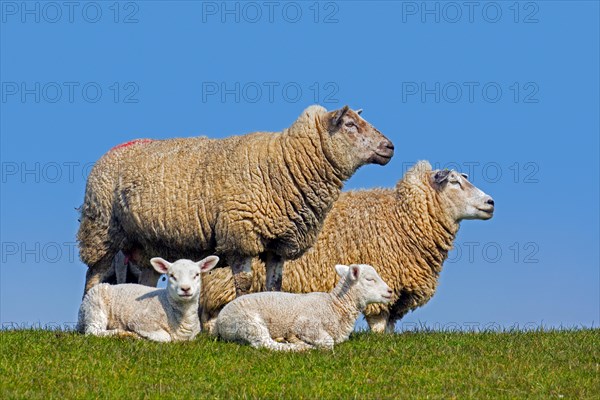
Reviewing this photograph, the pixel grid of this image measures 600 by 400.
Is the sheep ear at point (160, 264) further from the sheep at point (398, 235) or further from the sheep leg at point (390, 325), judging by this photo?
the sheep leg at point (390, 325)

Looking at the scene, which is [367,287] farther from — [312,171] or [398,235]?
[398,235]

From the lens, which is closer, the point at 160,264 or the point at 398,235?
the point at 160,264

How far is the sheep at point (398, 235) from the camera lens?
51.3 feet

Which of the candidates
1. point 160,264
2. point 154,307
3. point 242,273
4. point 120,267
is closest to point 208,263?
point 160,264

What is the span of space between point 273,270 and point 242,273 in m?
0.61

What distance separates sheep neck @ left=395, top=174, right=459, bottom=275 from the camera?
1605cm

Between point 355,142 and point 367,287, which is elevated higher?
point 355,142

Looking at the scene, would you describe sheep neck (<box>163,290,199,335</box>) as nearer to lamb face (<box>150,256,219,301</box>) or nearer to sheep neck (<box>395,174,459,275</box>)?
lamb face (<box>150,256,219,301</box>)

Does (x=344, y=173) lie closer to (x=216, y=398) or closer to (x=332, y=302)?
(x=332, y=302)

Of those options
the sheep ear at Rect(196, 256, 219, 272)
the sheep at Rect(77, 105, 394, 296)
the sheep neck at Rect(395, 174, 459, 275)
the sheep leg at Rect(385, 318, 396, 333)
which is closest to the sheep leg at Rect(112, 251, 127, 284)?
the sheep at Rect(77, 105, 394, 296)

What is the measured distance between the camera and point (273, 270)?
45.7ft

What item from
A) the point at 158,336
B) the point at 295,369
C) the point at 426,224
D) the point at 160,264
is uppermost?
the point at 426,224

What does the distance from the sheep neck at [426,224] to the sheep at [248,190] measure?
7.81 ft

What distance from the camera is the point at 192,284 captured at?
11828 millimetres
